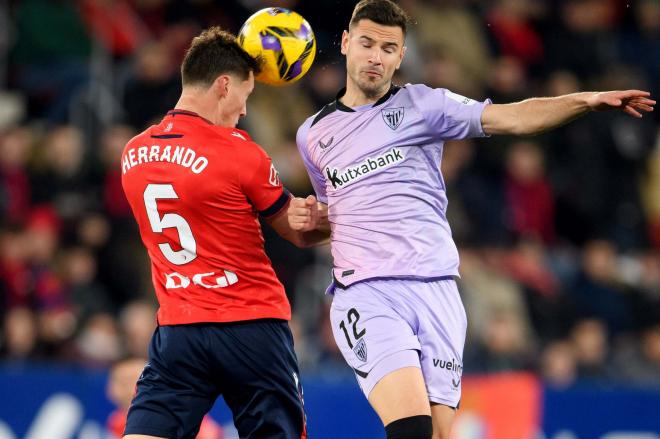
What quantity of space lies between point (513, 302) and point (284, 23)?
551 centimetres

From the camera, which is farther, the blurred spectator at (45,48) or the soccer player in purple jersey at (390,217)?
the blurred spectator at (45,48)

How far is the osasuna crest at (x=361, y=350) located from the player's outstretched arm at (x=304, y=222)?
60 centimetres

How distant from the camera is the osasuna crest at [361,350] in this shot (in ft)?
19.3

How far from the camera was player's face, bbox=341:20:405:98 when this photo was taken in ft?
19.6

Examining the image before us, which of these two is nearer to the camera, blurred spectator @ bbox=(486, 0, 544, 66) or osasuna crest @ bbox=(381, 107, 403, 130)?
osasuna crest @ bbox=(381, 107, 403, 130)

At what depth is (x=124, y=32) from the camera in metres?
12.3

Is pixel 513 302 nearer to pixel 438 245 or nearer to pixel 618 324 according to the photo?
pixel 618 324

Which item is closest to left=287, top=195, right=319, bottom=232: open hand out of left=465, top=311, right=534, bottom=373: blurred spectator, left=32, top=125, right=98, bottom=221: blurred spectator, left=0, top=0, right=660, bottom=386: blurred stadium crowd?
left=0, top=0, right=660, bottom=386: blurred stadium crowd

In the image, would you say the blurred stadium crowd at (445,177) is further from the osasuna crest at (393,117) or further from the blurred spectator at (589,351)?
the osasuna crest at (393,117)

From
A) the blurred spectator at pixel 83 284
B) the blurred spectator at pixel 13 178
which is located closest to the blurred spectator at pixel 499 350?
the blurred spectator at pixel 83 284

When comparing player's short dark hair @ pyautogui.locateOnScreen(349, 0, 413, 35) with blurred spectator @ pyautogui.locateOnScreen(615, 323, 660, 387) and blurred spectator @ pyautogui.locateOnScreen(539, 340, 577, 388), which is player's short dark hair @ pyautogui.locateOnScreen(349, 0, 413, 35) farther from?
blurred spectator @ pyautogui.locateOnScreen(615, 323, 660, 387)

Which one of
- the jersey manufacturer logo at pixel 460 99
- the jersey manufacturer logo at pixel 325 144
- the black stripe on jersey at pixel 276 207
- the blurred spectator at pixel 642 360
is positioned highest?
the jersey manufacturer logo at pixel 460 99

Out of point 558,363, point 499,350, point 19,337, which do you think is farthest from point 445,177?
point 19,337

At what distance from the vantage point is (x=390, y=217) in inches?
235
